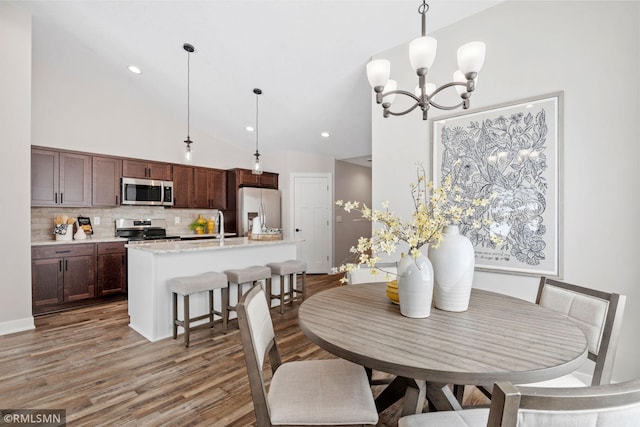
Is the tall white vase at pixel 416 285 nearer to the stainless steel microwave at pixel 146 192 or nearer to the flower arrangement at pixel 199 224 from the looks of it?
the stainless steel microwave at pixel 146 192

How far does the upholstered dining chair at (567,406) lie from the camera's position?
0.56 metres

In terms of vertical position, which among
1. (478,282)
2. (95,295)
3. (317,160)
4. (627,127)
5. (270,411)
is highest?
(317,160)

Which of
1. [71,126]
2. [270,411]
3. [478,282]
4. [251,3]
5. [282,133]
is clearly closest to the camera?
[270,411]

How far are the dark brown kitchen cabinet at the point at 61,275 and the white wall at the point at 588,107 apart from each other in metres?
4.63

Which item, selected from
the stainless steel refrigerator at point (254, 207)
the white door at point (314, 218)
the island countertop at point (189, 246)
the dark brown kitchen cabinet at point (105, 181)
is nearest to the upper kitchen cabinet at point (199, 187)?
the stainless steel refrigerator at point (254, 207)

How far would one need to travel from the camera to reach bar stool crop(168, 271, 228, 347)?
Answer: 2719mm

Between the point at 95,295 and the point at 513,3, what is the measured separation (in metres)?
5.48

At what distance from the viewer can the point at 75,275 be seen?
3783mm

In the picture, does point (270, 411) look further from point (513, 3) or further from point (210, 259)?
point (513, 3)

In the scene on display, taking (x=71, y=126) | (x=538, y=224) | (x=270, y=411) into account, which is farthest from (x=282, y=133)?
(x=270, y=411)

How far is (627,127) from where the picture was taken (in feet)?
6.15

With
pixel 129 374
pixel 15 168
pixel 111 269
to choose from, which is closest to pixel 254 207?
pixel 111 269

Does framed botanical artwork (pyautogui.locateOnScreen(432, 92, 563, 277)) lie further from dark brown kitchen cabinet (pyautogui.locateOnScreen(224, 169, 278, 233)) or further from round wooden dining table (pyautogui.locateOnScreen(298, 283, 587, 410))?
dark brown kitchen cabinet (pyautogui.locateOnScreen(224, 169, 278, 233))

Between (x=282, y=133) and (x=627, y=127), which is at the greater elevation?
(x=282, y=133)
